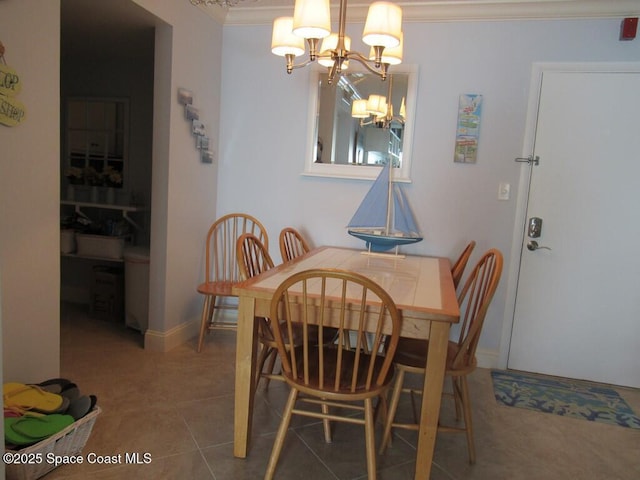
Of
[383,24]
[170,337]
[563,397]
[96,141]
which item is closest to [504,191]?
[563,397]

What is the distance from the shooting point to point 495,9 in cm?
278

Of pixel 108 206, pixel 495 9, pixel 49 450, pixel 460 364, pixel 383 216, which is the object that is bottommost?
pixel 49 450

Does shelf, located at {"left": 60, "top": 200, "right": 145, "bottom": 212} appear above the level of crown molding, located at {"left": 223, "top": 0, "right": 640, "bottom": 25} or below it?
below

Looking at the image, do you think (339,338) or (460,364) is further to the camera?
(460,364)

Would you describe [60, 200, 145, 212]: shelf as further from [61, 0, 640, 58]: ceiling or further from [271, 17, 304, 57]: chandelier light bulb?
[271, 17, 304, 57]: chandelier light bulb

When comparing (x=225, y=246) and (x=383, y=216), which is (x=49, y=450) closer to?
(x=225, y=246)

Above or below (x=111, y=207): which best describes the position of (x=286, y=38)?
above

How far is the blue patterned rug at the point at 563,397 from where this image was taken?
2443 millimetres

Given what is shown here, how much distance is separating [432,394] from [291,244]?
1476 mm

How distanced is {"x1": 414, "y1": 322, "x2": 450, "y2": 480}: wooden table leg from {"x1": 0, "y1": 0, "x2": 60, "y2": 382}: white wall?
1.66 meters

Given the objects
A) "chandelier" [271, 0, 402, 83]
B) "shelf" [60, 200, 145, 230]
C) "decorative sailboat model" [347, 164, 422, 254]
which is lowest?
"shelf" [60, 200, 145, 230]

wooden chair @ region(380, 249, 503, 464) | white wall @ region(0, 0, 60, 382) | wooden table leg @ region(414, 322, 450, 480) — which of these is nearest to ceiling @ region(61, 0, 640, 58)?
white wall @ region(0, 0, 60, 382)

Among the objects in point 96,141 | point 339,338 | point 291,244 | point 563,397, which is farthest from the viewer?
point 96,141

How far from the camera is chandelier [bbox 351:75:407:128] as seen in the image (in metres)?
2.98
